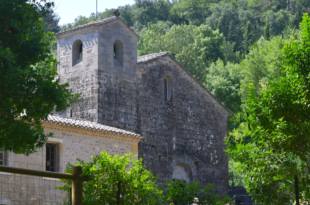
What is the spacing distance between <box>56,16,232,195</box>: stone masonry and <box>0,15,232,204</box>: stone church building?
0.05 meters

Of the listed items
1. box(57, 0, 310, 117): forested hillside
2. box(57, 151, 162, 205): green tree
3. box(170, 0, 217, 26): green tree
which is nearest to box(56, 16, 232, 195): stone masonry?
box(57, 151, 162, 205): green tree

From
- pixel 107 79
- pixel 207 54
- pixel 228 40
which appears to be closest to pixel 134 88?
pixel 107 79

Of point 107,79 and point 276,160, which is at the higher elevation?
point 107,79

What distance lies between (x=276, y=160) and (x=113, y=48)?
13160 mm

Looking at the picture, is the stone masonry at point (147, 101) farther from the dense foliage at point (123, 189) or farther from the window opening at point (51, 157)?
the dense foliage at point (123, 189)

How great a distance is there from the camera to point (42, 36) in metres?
11.6

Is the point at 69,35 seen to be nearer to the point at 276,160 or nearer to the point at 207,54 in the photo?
the point at 276,160

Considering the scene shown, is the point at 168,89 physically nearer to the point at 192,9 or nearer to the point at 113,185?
the point at 113,185

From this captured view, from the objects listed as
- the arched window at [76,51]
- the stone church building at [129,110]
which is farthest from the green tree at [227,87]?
the arched window at [76,51]

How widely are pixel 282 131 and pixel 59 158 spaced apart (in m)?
9.29

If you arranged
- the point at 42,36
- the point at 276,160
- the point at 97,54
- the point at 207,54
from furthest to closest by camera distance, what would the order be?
the point at 207,54 < the point at 97,54 < the point at 42,36 < the point at 276,160

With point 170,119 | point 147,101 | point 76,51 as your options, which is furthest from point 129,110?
point 76,51

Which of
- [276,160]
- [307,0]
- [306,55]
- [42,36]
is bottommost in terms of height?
[276,160]

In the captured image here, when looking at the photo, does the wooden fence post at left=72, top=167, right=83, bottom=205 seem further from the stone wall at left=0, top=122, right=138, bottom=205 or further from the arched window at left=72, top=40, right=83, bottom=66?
the arched window at left=72, top=40, right=83, bottom=66
